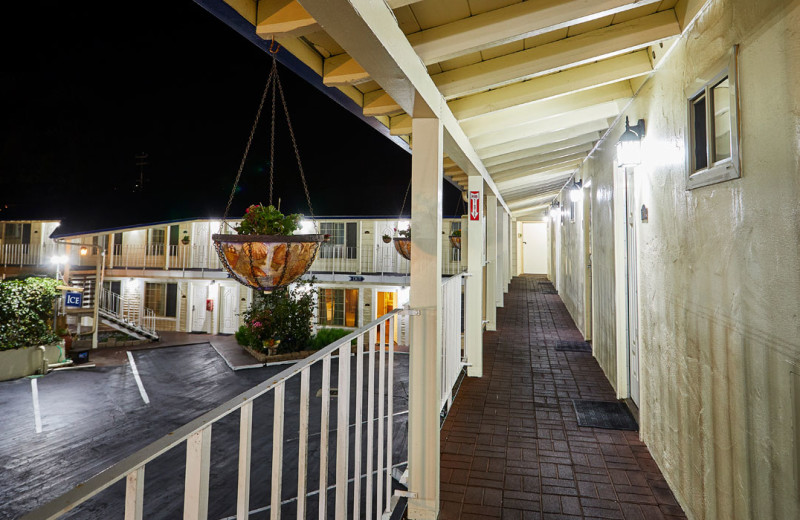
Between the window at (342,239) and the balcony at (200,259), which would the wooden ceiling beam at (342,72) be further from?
the window at (342,239)

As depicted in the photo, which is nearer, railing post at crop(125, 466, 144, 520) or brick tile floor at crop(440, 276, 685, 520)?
railing post at crop(125, 466, 144, 520)

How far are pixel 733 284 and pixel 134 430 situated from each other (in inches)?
303

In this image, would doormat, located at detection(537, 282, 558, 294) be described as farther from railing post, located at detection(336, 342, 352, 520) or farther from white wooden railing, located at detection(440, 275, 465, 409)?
railing post, located at detection(336, 342, 352, 520)

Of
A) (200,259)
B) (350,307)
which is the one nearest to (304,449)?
(350,307)

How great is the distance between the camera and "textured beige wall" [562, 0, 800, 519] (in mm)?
1482

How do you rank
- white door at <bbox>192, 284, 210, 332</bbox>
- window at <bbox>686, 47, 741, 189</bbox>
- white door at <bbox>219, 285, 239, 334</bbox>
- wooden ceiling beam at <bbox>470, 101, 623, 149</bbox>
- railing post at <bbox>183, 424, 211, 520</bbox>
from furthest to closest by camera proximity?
1. white door at <bbox>192, 284, 210, 332</bbox>
2. white door at <bbox>219, 285, 239, 334</bbox>
3. wooden ceiling beam at <bbox>470, 101, 623, 149</bbox>
4. window at <bbox>686, 47, 741, 189</bbox>
5. railing post at <bbox>183, 424, 211, 520</bbox>

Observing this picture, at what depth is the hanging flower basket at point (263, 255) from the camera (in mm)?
2586

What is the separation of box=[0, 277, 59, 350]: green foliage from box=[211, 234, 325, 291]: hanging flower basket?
10545 mm

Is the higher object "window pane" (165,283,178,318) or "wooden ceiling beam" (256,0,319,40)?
"wooden ceiling beam" (256,0,319,40)

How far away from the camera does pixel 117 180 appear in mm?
23750

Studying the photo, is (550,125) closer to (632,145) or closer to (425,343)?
(632,145)

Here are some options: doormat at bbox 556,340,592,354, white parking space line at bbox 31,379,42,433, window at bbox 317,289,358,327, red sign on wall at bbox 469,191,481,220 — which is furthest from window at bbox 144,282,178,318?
red sign on wall at bbox 469,191,481,220

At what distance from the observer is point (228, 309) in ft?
60.7

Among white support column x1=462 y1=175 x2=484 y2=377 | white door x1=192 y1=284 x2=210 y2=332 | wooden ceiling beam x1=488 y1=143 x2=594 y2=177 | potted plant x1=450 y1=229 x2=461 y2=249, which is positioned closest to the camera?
white support column x1=462 y1=175 x2=484 y2=377
